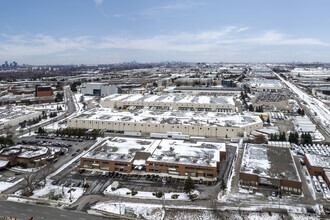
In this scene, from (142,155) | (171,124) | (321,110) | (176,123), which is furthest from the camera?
(321,110)

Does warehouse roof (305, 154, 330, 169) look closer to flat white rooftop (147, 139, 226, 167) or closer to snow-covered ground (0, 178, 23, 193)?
flat white rooftop (147, 139, 226, 167)

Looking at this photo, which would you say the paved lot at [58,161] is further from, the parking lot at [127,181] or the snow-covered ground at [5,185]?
the parking lot at [127,181]

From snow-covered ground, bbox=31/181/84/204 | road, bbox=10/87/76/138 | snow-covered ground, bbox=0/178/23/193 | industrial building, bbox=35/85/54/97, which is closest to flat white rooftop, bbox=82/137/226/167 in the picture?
snow-covered ground, bbox=31/181/84/204

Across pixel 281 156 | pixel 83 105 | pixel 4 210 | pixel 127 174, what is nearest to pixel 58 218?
pixel 4 210

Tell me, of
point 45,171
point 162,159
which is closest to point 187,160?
point 162,159

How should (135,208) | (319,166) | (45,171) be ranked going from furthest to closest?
(45,171) < (319,166) < (135,208)

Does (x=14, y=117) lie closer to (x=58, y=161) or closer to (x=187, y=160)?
(x=58, y=161)
